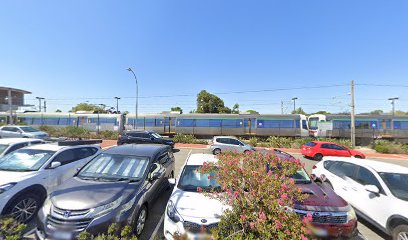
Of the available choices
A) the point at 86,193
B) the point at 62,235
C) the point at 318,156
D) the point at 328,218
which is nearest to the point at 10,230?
the point at 62,235

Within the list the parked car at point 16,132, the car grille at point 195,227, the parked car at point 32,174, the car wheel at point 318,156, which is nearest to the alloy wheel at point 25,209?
the parked car at point 32,174

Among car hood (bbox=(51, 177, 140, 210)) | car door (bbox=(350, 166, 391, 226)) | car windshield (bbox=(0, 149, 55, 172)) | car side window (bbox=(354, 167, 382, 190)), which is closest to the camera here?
car hood (bbox=(51, 177, 140, 210))

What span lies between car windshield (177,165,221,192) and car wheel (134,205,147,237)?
→ 864 millimetres

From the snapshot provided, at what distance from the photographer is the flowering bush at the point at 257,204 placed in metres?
2.35

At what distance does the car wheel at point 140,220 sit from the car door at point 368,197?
497 centimetres

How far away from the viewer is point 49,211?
3.24m

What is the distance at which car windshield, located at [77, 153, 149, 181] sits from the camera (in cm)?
417

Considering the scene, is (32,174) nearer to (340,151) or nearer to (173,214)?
(173,214)

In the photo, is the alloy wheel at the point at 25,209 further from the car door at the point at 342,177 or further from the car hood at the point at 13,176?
the car door at the point at 342,177

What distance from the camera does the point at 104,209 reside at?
10.6 ft

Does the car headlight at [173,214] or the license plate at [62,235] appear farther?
the car headlight at [173,214]

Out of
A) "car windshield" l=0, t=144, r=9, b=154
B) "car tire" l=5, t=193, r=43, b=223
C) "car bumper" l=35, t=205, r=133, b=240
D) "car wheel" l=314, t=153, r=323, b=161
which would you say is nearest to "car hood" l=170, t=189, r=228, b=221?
"car bumper" l=35, t=205, r=133, b=240

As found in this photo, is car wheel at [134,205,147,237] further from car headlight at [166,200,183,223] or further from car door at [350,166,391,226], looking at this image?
car door at [350,166,391,226]

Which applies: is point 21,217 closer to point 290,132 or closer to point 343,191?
point 343,191
